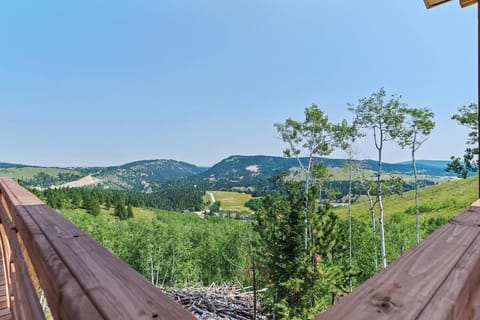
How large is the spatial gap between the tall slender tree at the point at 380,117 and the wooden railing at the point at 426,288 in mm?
16886

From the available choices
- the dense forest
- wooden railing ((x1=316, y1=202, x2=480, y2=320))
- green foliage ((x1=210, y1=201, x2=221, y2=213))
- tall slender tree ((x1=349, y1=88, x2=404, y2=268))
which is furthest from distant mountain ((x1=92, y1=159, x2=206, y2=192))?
wooden railing ((x1=316, y1=202, x2=480, y2=320))

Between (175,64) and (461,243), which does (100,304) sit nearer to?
(461,243)

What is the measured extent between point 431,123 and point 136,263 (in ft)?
A: 83.7

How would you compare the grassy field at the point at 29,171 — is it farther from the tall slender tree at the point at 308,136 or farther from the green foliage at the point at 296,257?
the green foliage at the point at 296,257

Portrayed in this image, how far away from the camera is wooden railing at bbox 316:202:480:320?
0.99 feet

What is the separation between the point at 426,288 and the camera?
0.36m

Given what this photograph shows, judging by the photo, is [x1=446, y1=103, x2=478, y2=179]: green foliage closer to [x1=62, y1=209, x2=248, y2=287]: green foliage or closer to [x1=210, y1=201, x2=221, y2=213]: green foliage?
[x1=62, y1=209, x2=248, y2=287]: green foliage

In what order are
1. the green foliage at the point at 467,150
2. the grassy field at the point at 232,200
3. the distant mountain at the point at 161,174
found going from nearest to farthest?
the green foliage at the point at 467,150 < the grassy field at the point at 232,200 < the distant mountain at the point at 161,174

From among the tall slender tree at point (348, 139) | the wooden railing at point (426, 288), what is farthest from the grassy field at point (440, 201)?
the wooden railing at point (426, 288)

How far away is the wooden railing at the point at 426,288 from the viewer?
302 mm

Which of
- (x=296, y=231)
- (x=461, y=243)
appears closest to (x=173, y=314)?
(x=461, y=243)

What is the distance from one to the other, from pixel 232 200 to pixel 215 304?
6905 centimetres

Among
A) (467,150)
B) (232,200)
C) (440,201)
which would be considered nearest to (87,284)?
(467,150)

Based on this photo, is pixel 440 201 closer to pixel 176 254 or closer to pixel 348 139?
pixel 348 139
